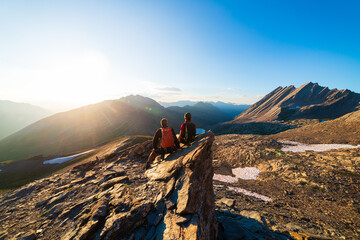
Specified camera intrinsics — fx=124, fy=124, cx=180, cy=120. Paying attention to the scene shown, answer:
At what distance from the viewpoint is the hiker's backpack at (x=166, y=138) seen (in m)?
10.5

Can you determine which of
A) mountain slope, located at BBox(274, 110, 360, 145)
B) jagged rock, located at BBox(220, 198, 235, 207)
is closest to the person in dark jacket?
jagged rock, located at BBox(220, 198, 235, 207)

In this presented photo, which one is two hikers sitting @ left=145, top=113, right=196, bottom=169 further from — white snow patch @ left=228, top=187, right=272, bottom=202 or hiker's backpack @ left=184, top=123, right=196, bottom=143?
white snow patch @ left=228, top=187, right=272, bottom=202

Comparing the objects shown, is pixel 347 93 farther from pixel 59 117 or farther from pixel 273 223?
pixel 59 117

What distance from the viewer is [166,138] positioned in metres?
10.5

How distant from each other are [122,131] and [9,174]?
218 feet

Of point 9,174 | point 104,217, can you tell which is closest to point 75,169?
point 104,217

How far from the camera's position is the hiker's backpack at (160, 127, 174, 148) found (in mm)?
10504

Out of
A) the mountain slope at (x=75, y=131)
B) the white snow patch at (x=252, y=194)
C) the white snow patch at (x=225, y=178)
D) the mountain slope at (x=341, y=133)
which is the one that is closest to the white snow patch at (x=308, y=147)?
the mountain slope at (x=341, y=133)

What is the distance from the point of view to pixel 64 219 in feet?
24.6

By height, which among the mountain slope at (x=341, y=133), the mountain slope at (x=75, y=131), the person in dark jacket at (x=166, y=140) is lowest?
the mountain slope at (x=75, y=131)

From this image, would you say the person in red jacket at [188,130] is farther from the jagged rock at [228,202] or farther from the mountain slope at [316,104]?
the mountain slope at [316,104]

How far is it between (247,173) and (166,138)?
76.3 ft

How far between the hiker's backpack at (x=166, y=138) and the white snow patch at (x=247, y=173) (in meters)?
20.8

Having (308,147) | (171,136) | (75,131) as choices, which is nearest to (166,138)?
(171,136)
